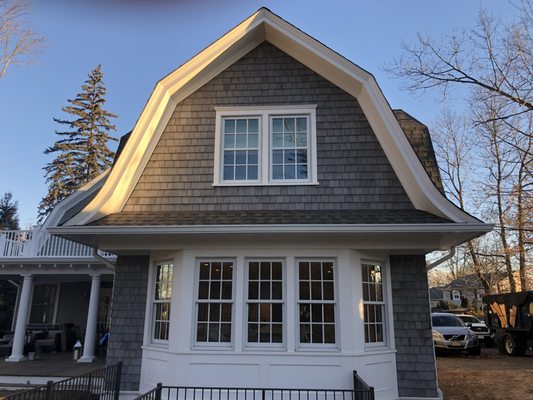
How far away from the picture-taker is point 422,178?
7297 mm

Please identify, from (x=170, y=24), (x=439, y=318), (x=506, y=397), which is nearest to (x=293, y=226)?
(x=170, y=24)

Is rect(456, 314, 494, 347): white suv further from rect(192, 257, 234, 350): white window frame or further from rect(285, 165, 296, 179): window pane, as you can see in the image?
rect(192, 257, 234, 350): white window frame

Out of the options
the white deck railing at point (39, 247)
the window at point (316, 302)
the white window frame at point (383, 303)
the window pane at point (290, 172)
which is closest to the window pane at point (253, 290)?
the window at point (316, 302)

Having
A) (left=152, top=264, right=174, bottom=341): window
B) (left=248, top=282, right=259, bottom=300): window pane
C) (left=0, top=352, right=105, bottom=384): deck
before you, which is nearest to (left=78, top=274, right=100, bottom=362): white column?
(left=0, top=352, right=105, bottom=384): deck

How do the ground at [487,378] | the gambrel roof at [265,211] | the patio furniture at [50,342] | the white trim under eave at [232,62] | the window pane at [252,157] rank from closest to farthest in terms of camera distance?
1. the gambrel roof at [265,211]
2. the white trim under eave at [232,62]
3. the window pane at [252,157]
4. the ground at [487,378]
5. the patio furniture at [50,342]

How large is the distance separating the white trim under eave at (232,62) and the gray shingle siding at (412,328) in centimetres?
118

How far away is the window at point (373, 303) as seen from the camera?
7.17m

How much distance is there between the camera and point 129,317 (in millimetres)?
7641

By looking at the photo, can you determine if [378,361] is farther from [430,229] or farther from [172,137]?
[172,137]

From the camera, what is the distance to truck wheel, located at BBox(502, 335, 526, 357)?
17.2 meters

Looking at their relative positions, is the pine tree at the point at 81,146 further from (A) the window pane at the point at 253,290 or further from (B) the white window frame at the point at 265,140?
(A) the window pane at the point at 253,290

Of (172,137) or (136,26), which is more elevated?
(136,26)

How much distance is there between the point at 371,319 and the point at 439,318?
12971 millimetres

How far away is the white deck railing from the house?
7213 millimetres
